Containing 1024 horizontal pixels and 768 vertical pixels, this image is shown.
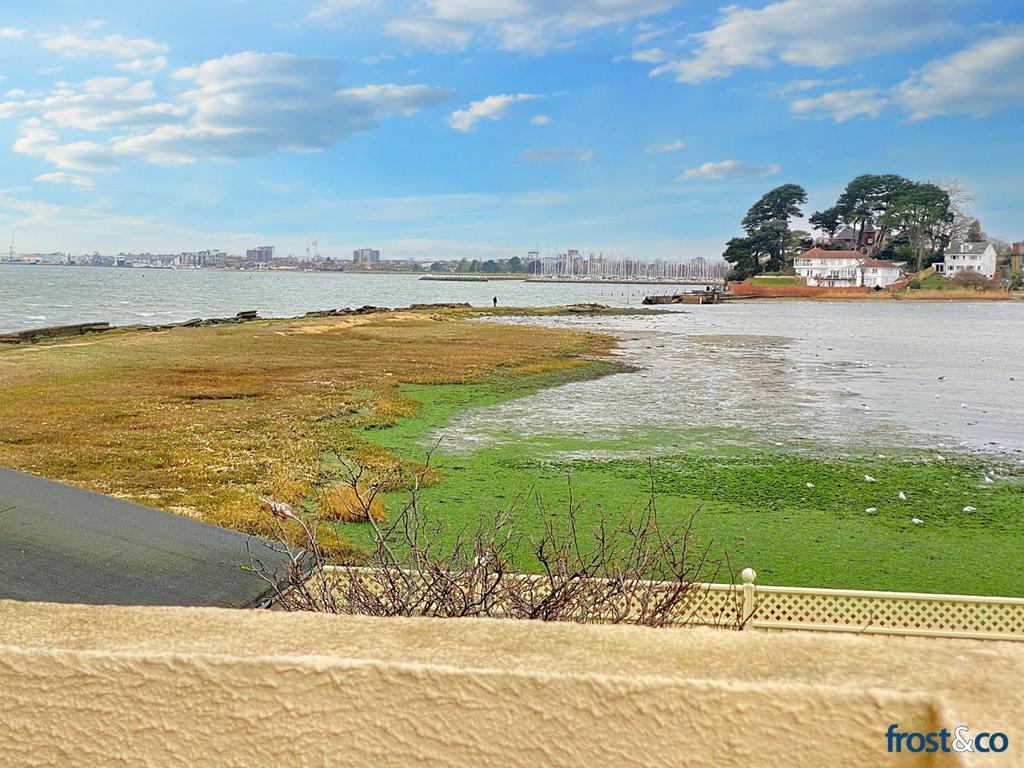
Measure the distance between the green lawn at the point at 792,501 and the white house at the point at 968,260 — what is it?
14962 cm

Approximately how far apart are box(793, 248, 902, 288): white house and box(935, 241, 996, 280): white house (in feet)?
29.0

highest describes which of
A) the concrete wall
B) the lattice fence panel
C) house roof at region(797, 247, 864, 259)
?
house roof at region(797, 247, 864, 259)

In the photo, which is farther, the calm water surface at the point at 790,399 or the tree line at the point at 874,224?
the tree line at the point at 874,224

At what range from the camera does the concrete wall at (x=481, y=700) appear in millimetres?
2082

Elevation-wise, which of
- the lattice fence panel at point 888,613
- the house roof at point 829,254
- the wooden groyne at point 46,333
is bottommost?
the lattice fence panel at point 888,613

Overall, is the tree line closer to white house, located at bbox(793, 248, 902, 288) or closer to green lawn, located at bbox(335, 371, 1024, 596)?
white house, located at bbox(793, 248, 902, 288)

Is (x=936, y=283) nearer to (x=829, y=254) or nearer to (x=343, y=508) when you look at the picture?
(x=829, y=254)

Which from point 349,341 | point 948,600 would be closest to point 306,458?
point 948,600

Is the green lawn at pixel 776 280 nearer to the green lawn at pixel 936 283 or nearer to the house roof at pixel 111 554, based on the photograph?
the green lawn at pixel 936 283

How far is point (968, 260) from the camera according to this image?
150750 millimetres

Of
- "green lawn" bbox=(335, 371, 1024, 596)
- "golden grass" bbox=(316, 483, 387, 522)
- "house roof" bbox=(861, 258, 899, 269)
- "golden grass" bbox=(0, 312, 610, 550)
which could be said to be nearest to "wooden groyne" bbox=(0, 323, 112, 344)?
"golden grass" bbox=(0, 312, 610, 550)

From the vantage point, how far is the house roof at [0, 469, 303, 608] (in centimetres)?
637

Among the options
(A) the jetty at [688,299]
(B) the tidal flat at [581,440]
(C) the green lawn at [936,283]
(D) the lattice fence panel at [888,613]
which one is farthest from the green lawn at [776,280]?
(D) the lattice fence panel at [888,613]

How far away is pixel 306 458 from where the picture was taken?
57.4 feet
